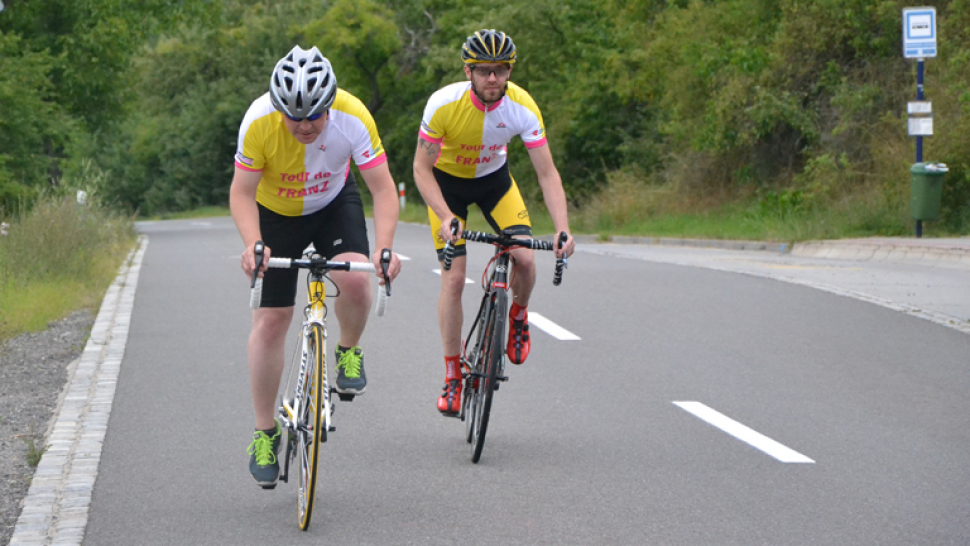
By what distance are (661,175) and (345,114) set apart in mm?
29017

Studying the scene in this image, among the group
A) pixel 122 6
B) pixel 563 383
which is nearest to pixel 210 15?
pixel 122 6

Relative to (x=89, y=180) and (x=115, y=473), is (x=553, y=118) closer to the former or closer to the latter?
(x=89, y=180)

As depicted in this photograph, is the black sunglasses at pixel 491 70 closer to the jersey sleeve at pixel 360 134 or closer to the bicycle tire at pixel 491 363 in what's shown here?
the jersey sleeve at pixel 360 134

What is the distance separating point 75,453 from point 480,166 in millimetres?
2466

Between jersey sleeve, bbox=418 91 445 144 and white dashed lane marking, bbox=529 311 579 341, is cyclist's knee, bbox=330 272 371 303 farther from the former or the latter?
white dashed lane marking, bbox=529 311 579 341

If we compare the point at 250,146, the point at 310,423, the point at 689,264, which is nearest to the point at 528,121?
the point at 250,146

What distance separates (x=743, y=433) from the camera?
655cm

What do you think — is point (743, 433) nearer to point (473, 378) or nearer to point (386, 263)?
point (473, 378)

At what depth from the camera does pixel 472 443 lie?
20.5ft

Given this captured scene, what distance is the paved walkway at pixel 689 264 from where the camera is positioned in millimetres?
5289

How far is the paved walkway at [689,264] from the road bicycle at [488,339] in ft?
5.93

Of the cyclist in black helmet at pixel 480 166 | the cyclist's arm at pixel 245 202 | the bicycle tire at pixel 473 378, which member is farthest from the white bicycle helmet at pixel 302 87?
the bicycle tire at pixel 473 378

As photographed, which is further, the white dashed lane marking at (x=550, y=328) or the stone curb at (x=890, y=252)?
the stone curb at (x=890, y=252)

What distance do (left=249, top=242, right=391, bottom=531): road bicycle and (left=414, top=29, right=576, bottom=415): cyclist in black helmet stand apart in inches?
36.1
